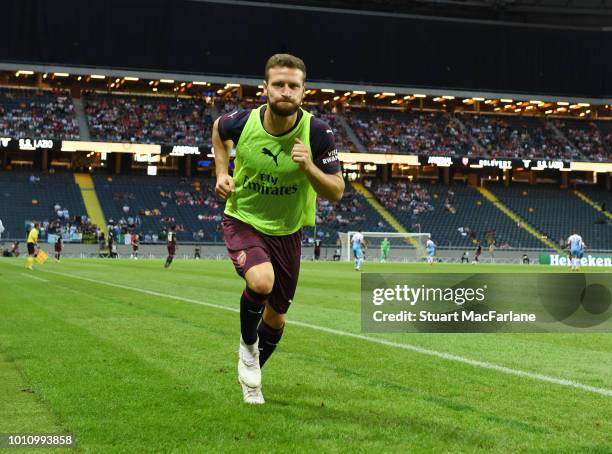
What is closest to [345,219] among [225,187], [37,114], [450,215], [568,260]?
[450,215]

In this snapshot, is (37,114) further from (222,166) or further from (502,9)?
(222,166)

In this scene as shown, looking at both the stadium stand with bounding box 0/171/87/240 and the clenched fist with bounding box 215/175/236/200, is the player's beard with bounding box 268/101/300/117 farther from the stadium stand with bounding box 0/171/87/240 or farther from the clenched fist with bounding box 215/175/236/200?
the stadium stand with bounding box 0/171/87/240

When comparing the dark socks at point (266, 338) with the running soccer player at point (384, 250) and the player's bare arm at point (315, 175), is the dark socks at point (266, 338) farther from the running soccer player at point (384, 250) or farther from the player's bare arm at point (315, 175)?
the running soccer player at point (384, 250)

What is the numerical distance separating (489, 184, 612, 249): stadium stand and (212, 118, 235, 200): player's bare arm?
2777 inches

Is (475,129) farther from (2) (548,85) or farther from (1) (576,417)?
(1) (576,417)

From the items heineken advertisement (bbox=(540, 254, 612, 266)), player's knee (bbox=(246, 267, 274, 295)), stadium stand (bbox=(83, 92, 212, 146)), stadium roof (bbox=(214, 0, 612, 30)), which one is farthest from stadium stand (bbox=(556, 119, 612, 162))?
player's knee (bbox=(246, 267, 274, 295))

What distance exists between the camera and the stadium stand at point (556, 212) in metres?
76.1

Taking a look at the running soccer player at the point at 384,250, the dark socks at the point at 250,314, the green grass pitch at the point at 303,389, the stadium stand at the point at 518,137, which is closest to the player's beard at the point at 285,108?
the dark socks at the point at 250,314

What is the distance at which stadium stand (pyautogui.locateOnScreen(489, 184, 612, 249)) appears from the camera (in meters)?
76.1

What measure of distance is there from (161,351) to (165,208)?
6061 centimetres

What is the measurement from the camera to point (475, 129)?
3477 inches

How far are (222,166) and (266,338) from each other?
5.18ft

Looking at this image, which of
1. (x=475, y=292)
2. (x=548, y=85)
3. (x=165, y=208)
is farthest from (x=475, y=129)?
(x=475, y=292)

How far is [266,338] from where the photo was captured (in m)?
7.77
